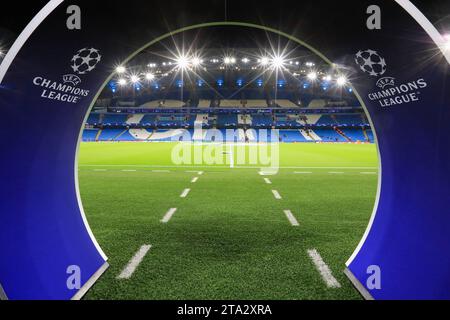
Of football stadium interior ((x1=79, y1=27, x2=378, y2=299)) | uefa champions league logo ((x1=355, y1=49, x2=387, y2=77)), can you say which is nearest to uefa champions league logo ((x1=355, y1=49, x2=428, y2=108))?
uefa champions league logo ((x1=355, y1=49, x2=387, y2=77))

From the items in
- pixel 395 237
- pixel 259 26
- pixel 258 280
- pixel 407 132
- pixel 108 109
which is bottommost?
pixel 258 280

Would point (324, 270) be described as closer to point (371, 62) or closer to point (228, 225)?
point (228, 225)

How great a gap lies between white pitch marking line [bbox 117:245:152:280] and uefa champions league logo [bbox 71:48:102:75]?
2.48 metres

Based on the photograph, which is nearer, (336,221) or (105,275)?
(105,275)

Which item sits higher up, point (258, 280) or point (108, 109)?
point (108, 109)

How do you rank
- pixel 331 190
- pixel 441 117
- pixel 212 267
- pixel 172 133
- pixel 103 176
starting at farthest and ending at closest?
pixel 172 133 < pixel 103 176 < pixel 331 190 < pixel 212 267 < pixel 441 117

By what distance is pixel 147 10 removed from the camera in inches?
127

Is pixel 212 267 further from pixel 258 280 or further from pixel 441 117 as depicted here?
pixel 441 117

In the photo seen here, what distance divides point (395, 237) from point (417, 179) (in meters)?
0.71

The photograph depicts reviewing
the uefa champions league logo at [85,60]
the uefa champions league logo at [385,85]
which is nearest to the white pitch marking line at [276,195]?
the uefa champions league logo at [385,85]

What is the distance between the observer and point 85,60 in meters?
Result: 3.27

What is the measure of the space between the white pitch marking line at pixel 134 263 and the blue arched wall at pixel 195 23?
48cm

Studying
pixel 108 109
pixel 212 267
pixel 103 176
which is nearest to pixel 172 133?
pixel 108 109

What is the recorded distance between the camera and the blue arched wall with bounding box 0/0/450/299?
9.05 feet
